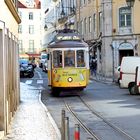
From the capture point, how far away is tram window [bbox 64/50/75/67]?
29.1 meters

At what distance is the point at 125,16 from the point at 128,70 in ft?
72.3

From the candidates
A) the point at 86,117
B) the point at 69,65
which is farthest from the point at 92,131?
the point at 69,65

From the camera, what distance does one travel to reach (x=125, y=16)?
52625 millimetres

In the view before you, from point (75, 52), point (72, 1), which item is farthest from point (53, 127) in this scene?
point (72, 1)

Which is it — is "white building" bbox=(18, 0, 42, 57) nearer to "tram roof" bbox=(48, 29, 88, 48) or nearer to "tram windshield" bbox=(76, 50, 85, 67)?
"tram roof" bbox=(48, 29, 88, 48)

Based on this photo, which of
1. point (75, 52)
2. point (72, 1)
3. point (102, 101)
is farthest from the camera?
point (72, 1)

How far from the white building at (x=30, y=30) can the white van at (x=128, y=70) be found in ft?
303

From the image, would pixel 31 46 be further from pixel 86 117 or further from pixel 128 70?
pixel 86 117

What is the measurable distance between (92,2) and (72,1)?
17.1m

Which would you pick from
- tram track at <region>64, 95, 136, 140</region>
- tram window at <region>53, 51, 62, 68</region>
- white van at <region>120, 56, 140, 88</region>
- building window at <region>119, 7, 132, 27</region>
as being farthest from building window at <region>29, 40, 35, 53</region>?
tram track at <region>64, 95, 136, 140</region>

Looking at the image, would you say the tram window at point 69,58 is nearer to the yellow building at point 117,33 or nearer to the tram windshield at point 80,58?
the tram windshield at point 80,58

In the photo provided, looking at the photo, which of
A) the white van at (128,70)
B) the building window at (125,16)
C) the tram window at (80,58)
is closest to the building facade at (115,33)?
the building window at (125,16)

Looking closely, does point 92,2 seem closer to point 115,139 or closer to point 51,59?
point 51,59

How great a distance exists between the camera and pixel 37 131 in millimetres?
15359
